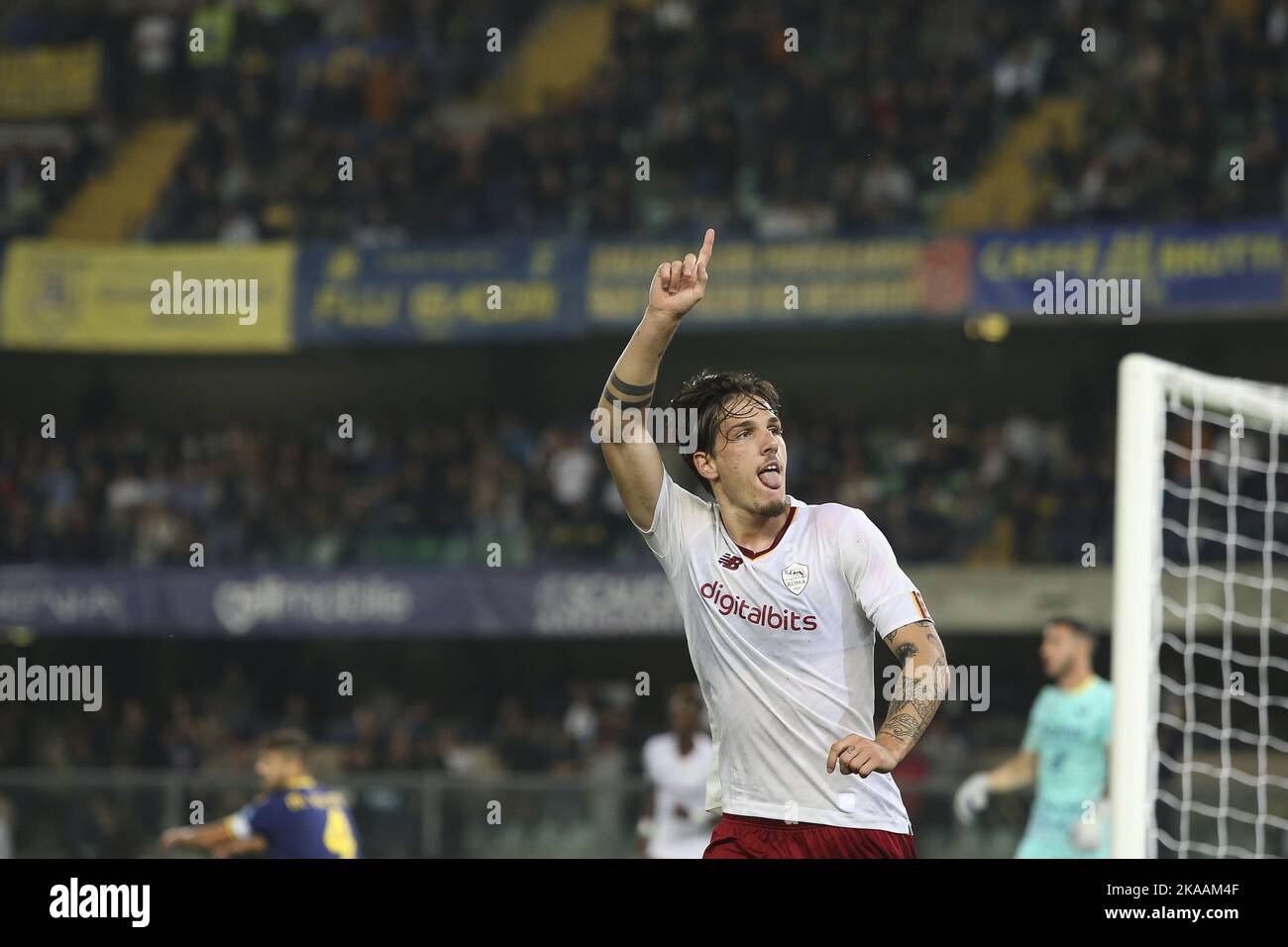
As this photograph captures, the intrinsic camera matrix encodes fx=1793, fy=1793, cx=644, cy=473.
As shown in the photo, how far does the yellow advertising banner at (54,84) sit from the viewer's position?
23.0 m

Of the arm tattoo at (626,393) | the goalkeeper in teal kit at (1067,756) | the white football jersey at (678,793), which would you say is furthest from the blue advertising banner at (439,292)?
the arm tattoo at (626,393)

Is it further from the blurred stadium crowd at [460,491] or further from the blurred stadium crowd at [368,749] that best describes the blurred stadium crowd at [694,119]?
the blurred stadium crowd at [368,749]

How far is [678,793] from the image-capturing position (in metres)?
10.3

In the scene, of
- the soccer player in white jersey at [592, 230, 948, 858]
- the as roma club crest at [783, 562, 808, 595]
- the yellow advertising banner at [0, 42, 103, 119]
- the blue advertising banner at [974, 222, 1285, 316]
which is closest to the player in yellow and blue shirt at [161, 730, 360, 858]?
the soccer player in white jersey at [592, 230, 948, 858]

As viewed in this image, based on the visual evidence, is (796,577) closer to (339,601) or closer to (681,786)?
(681,786)

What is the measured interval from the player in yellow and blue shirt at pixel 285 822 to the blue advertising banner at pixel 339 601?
26.9 feet

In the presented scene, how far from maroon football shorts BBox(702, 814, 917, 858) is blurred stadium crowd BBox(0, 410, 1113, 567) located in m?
12.1

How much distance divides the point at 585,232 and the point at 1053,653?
11042 mm

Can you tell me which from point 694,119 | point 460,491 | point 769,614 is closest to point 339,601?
point 460,491

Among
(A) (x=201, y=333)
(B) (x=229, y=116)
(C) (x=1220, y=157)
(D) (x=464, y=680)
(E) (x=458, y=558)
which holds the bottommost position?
(D) (x=464, y=680)
